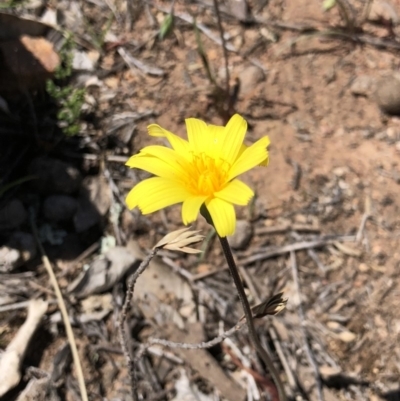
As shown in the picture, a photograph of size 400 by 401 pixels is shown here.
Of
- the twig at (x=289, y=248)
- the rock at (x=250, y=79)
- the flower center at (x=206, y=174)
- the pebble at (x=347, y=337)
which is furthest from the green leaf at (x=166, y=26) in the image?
the pebble at (x=347, y=337)

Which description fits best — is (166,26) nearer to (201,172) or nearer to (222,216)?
(201,172)

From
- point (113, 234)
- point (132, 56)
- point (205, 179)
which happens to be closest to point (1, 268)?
point (113, 234)

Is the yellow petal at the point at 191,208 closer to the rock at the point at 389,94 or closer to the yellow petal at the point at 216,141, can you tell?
the yellow petal at the point at 216,141

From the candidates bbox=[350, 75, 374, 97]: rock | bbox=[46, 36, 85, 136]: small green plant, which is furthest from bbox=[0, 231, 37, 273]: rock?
bbox=[350, 75, 374, 97]: rock

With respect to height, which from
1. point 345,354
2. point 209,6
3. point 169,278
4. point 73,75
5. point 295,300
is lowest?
point 345,354

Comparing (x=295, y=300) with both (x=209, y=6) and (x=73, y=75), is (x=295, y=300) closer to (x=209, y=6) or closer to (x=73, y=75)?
(x=73, y=75)
